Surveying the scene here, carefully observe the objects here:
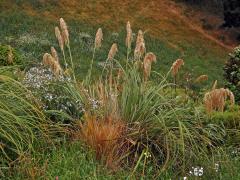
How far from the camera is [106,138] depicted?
602 centimetres

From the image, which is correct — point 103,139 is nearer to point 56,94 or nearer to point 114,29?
point 56,94

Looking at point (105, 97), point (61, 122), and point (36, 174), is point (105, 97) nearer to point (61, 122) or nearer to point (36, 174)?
point (61, 122)

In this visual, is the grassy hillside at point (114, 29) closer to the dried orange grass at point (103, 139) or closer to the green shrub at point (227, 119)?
the green shrub at point (227, 119)

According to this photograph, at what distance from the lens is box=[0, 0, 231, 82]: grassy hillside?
Answer: 25736mm

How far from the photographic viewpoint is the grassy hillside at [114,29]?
25736 mm

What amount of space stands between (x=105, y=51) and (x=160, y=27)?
7.01 m

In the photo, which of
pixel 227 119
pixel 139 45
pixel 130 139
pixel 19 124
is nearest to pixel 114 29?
pixel 227 119

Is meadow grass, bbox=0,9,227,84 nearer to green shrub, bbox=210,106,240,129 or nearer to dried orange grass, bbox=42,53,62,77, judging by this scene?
green shrub, bbox=210,106,240,129

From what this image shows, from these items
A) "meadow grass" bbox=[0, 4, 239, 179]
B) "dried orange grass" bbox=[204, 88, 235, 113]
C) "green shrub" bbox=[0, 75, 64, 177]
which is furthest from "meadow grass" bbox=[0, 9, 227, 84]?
"green shrub" bbox=[0, 75, 64, 177]

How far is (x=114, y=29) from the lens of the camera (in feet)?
99.8

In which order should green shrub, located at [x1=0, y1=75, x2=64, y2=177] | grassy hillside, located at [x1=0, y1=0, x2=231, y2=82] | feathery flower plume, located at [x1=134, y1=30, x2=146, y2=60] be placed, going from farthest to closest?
grassy hillside, located at [x1=0, y1=0, x2=231, y2=82] → feathery flower plume, located at [x1=134, y1=30, x2=146, y2=60] → green shrub, located at [x1=0, y1=75, x2=64, y2=177]

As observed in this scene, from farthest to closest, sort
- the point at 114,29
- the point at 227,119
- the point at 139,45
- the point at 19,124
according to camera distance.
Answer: the point at 114,29 < the point at 227,119 < the point at 139,45 < the point at 19,124

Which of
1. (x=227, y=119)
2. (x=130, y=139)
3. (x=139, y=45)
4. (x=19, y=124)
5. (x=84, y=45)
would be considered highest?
(x=139, y=45)

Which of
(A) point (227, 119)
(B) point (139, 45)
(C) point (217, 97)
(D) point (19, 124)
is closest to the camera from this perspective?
(D) point (19, 124)
